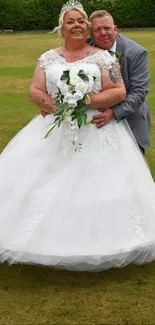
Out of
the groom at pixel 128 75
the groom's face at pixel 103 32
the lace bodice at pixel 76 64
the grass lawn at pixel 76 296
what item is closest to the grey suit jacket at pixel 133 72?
the groom at pixel 128 75

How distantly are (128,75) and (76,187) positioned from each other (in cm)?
112

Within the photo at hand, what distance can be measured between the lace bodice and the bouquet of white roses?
0.07 meters

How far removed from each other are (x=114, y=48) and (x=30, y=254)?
70.7 inches

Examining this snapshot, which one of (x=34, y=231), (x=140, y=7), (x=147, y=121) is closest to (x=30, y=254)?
(x=34, y=231)

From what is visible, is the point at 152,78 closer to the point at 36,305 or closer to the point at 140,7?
the point at 36,305

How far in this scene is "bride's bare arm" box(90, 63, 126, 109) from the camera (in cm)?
450

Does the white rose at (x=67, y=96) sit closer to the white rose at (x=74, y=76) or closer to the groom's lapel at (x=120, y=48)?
the white rose at (x=74, y=76)

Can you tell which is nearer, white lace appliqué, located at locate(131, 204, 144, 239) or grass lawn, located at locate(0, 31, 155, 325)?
grass lawn, located at locate(0, 31, 155, 325)

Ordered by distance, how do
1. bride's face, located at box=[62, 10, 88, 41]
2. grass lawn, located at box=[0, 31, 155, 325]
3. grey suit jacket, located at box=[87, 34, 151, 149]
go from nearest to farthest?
grass lawn, located at box=[0, 31, 155, 325], bride's face, located at box=[62, 10, 88, 41], grey suit jacket, located at box=[87, 34, 151, 149]

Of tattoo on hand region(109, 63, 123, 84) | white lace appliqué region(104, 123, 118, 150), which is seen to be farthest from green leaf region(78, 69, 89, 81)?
white lace appliqué region(104, 123, 118, 150)

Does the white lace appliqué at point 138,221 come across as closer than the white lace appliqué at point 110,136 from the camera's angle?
Yes

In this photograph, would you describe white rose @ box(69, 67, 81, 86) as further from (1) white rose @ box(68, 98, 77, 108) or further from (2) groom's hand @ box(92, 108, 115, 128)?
(2) groom's hand @ box(92, 108, 115, 128)

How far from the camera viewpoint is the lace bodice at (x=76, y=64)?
4.47 m

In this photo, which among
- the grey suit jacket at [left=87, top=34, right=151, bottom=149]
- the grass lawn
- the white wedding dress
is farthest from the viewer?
the grey suit jacket at [left=87, top=34, right=151, bottom=149]
